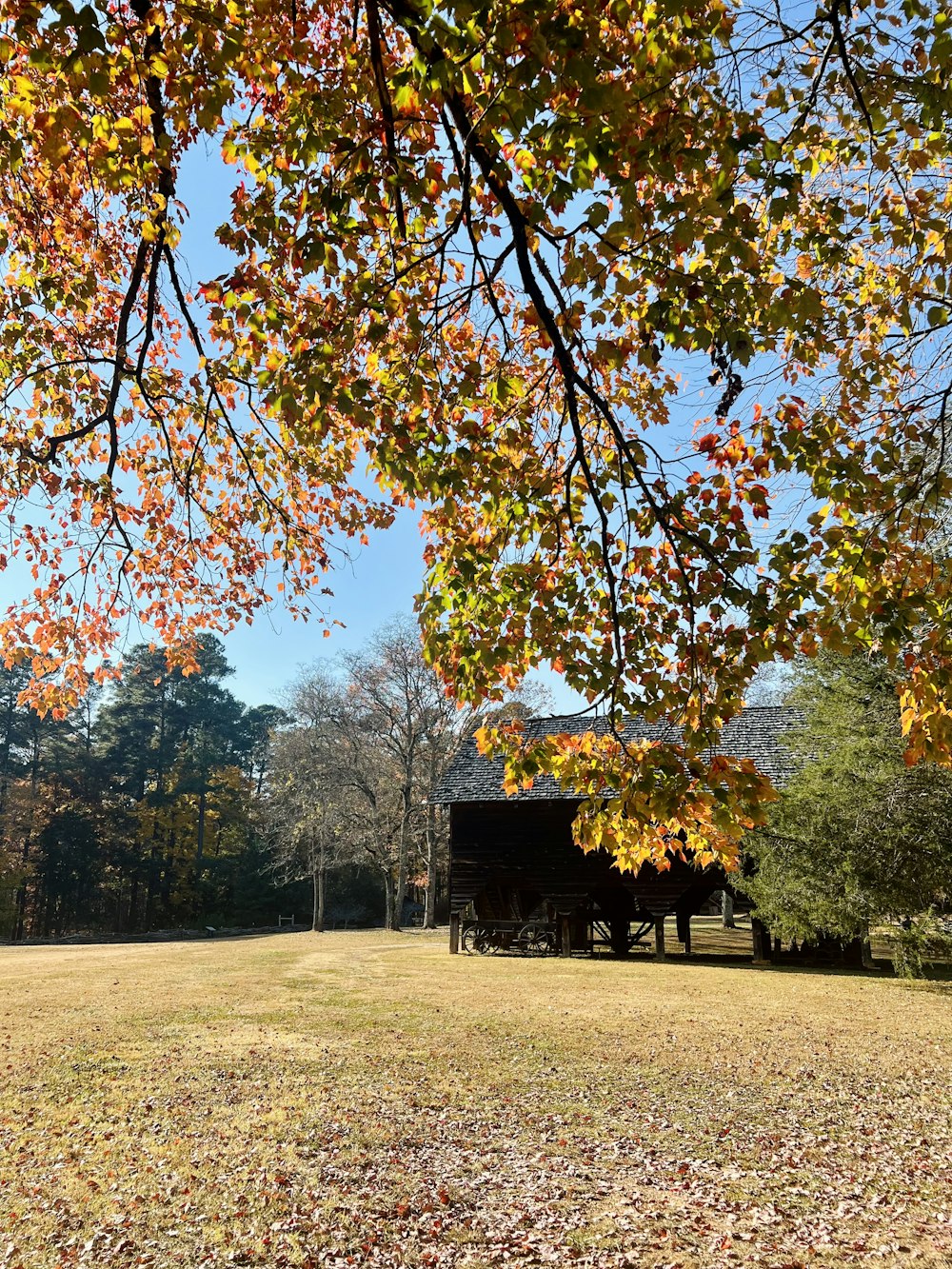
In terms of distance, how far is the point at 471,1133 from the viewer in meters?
6.58

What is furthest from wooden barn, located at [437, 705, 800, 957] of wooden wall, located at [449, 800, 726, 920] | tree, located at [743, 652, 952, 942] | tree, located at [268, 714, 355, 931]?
tree, located at [268, 714, 355, 931]

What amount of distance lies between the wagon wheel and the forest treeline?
29.3 feet

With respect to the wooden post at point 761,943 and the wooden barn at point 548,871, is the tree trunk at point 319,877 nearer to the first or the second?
the wooden barn at point 548,871

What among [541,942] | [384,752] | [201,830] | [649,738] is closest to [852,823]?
[649,738]

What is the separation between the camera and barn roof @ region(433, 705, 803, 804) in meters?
19.9

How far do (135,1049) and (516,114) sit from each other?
10.2m

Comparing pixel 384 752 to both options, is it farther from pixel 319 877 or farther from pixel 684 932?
pixel 684 932

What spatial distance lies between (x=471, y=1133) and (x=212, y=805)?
41.1 metres

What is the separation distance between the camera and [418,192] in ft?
13.2

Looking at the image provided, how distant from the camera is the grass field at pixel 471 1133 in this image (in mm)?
4754

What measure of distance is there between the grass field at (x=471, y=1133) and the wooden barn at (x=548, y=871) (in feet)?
22.0

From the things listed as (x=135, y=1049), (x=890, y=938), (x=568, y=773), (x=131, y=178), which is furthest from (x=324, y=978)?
(x=131, y=178)

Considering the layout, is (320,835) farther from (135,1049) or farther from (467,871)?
(135,1049)

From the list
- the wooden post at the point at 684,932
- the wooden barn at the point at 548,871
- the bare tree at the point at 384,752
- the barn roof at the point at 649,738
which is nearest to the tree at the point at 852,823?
the barn roof at the point at 649,738
